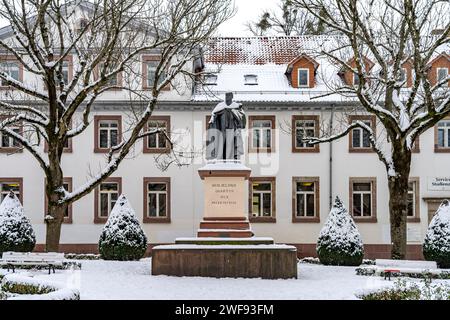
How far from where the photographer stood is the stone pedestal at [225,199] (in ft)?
68.1

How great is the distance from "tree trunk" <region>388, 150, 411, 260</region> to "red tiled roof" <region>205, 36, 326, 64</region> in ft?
47.7

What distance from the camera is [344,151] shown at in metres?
33.7

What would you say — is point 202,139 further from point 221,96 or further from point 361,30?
point 361,30

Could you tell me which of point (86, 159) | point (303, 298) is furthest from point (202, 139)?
point (303, 298)

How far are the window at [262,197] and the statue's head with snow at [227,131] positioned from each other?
11929mm

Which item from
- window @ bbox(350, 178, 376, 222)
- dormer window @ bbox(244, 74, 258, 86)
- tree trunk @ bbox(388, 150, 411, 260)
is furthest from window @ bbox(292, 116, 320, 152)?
tree trunk @ bbox(388, 150, 411, 260)

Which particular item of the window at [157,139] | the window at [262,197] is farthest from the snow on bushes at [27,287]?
the window at [262,197]

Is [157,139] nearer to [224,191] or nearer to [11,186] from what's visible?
[11,186]

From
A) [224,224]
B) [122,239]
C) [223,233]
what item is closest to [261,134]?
[122,239]

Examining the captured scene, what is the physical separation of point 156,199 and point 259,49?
975 cm

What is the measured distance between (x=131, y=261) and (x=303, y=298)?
10630 mm

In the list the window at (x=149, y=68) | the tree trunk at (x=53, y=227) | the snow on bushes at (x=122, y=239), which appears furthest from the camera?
the window at (x=149, y=68)

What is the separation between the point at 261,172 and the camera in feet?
111

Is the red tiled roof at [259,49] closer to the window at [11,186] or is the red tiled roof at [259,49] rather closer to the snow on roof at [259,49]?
the snow on roof at [259,49]
